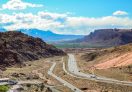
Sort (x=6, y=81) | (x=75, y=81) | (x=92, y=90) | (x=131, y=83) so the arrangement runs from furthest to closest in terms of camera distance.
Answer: (x=75, y=81), (x=6, y=81), (x=131, y=83), (x=92, y=90)

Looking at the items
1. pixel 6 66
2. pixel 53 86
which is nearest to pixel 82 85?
pixel 53 86

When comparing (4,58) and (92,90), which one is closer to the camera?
(92,90)

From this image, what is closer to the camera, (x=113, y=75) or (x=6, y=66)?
(x=113, y=75)

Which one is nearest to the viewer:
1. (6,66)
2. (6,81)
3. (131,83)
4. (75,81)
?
(131,83)

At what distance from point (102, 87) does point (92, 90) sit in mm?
5324

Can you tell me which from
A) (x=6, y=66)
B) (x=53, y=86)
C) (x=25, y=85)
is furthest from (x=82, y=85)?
(x=6, y=66)

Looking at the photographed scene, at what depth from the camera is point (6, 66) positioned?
184 metres

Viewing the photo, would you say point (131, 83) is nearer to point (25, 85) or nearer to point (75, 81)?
point (75, 81)

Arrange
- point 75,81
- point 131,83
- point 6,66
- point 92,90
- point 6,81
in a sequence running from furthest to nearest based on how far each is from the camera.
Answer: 1. point 6,66
2. point 75,81
3. point 6,81
4. point 131,83
5. point 92,90

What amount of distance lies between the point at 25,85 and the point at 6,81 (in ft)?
28.1

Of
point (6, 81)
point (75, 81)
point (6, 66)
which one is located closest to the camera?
point (6, 81)

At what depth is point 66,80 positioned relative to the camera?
424 ft

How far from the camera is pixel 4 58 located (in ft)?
631

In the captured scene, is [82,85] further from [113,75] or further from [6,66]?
[6,66]
